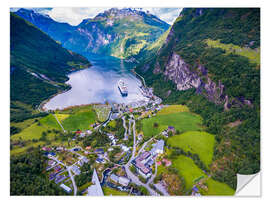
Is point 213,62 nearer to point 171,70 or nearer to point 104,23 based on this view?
point 171,70

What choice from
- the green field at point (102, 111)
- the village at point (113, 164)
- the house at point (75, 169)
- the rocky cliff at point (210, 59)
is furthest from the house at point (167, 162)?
the green field at point (102, 111)

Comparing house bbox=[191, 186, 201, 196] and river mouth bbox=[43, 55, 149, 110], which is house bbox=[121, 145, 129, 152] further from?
river mouth bbox=[43, 55, 149, 110]

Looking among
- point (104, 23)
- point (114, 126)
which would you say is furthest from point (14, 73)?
point (104, 23)

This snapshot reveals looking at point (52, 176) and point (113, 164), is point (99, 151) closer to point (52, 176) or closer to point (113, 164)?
point (113, 164)

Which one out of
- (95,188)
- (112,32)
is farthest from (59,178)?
(112,32)

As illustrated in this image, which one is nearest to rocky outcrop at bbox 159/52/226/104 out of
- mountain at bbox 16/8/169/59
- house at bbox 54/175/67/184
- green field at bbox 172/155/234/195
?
green field at bbox 172/155/234/195

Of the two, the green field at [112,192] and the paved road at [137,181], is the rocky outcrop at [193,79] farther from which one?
the green field at [112,192]
